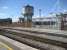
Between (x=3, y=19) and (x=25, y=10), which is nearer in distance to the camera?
(x=25, y=10)

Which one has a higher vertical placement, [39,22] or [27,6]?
[27,6]

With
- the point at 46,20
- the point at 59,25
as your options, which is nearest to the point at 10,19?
the point at 46,20

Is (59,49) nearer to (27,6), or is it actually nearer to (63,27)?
(63,27)

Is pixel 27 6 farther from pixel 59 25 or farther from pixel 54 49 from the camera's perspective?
pixel 54 49

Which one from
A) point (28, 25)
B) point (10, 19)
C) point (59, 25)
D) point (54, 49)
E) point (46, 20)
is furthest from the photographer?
point (10, 19)

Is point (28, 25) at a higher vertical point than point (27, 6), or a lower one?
lower

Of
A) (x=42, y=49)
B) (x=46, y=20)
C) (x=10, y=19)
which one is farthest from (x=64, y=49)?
(x=10, y=19)

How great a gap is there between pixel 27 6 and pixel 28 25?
19.0 meters

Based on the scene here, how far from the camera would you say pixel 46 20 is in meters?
77.4

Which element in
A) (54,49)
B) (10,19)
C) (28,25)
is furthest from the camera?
(10,19)

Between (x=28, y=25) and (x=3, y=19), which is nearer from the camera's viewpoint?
(x=28, y=25)

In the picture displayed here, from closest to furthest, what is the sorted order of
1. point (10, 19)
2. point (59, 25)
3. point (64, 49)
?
point (64, 49) → point (59, 25) → point (10, 19)

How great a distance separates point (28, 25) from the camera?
6512 cm

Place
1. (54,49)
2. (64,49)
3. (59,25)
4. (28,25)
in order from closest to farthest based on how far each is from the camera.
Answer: (64,49) < (54,49) < (59,25) < (28,25)
